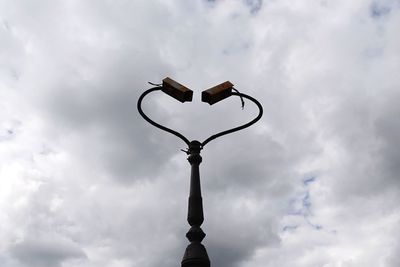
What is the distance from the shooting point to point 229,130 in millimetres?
7363

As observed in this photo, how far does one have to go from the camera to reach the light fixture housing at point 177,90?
272 inches

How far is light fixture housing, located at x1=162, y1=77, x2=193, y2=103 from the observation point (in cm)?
691

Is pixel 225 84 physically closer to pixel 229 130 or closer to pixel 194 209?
pixel 229 130

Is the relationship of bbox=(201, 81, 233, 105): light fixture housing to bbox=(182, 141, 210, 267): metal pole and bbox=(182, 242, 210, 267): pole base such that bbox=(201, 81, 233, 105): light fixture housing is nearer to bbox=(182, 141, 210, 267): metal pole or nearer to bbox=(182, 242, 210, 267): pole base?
bbox=(182, 141, 210, 267): metal pole

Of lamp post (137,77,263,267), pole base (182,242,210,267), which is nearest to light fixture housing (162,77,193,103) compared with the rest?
lamp post (137,77,263,267)

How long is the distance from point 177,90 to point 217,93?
2.20ft

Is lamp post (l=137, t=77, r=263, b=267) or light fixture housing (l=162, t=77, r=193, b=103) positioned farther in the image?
light fixture housing (l=162, t=77, r=193, b=103)

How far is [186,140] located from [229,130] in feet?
2.85

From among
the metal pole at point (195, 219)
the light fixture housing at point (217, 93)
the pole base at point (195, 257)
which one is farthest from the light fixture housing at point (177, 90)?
the pole base at point (195, 257)

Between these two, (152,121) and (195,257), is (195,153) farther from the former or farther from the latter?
(195,257)

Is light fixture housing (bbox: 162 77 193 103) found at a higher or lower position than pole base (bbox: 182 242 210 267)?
higher

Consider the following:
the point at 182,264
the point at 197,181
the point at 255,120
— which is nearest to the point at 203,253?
the point at 182,264

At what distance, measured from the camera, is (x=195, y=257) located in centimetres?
557

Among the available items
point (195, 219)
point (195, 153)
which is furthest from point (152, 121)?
point (195, 219)
